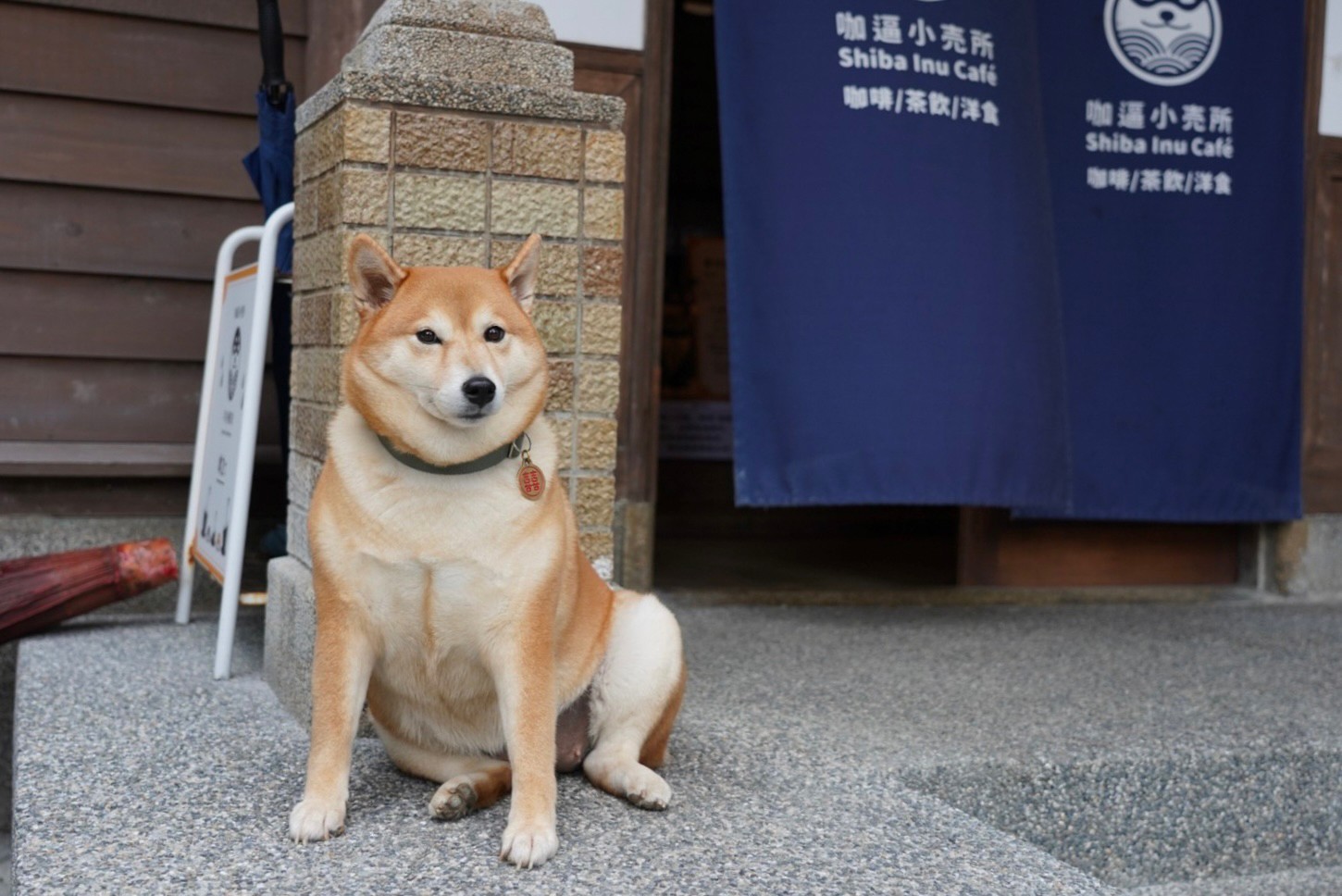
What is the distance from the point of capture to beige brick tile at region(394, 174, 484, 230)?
287 cm

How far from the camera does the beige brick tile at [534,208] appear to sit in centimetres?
296

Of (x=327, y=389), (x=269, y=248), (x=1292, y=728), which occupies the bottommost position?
(x=1292, y=728)

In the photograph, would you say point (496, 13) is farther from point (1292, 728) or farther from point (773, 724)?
point (1292, 728)

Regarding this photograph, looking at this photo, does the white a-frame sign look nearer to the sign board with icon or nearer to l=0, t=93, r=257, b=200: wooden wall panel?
the sign board with icon

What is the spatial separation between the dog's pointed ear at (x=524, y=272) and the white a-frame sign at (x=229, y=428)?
1.27 metres

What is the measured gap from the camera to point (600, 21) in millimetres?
4648

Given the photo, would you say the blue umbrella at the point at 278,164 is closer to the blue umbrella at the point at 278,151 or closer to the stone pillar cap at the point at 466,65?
the blue umbrella at the point at 278,151

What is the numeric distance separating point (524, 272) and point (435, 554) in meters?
0.52

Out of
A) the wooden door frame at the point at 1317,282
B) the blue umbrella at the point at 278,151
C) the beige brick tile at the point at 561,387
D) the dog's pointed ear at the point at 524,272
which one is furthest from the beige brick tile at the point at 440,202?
the wooden door frame at the point at 1317,282

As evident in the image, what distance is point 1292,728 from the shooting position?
10.8ft

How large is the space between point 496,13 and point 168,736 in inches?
67.9

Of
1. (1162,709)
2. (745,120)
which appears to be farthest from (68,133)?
(1162,709)

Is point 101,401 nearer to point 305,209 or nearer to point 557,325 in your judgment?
point 305,209

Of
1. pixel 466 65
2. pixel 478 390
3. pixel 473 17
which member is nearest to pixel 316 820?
pixel 478 390
